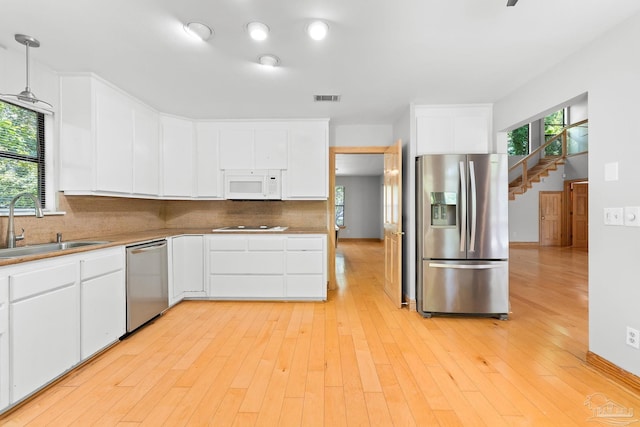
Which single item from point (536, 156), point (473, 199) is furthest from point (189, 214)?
point (536, 156)

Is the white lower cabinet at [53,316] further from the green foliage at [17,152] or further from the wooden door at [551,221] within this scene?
the wooden door at [551,221]

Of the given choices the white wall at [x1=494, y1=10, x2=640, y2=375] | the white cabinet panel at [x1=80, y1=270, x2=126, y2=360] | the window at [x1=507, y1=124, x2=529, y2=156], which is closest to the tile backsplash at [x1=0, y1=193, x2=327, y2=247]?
the white cabinet panel at [x1=80, y1=270, x2=126, y2=360]

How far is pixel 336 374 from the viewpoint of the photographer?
2.12 meters

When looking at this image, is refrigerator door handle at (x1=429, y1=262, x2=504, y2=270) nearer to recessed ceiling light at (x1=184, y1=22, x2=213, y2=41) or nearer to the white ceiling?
the white ceiling

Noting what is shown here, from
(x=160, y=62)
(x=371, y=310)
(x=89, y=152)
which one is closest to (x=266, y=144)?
(x=160, y=62)

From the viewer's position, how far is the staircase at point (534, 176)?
867cm

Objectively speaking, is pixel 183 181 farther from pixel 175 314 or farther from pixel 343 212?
pixel 343 212

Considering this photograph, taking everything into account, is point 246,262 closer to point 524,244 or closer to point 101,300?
point 101,300

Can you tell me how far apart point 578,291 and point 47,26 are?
6.51 m

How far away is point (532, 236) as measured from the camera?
8852 mm

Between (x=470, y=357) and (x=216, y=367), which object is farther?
(x=470, y=357)

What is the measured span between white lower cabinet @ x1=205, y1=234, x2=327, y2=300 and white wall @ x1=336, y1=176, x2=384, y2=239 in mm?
6978

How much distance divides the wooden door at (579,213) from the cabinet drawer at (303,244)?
9.10m

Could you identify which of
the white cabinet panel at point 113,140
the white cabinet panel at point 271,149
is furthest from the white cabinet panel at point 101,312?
the white cabinet panel at point 271,149
